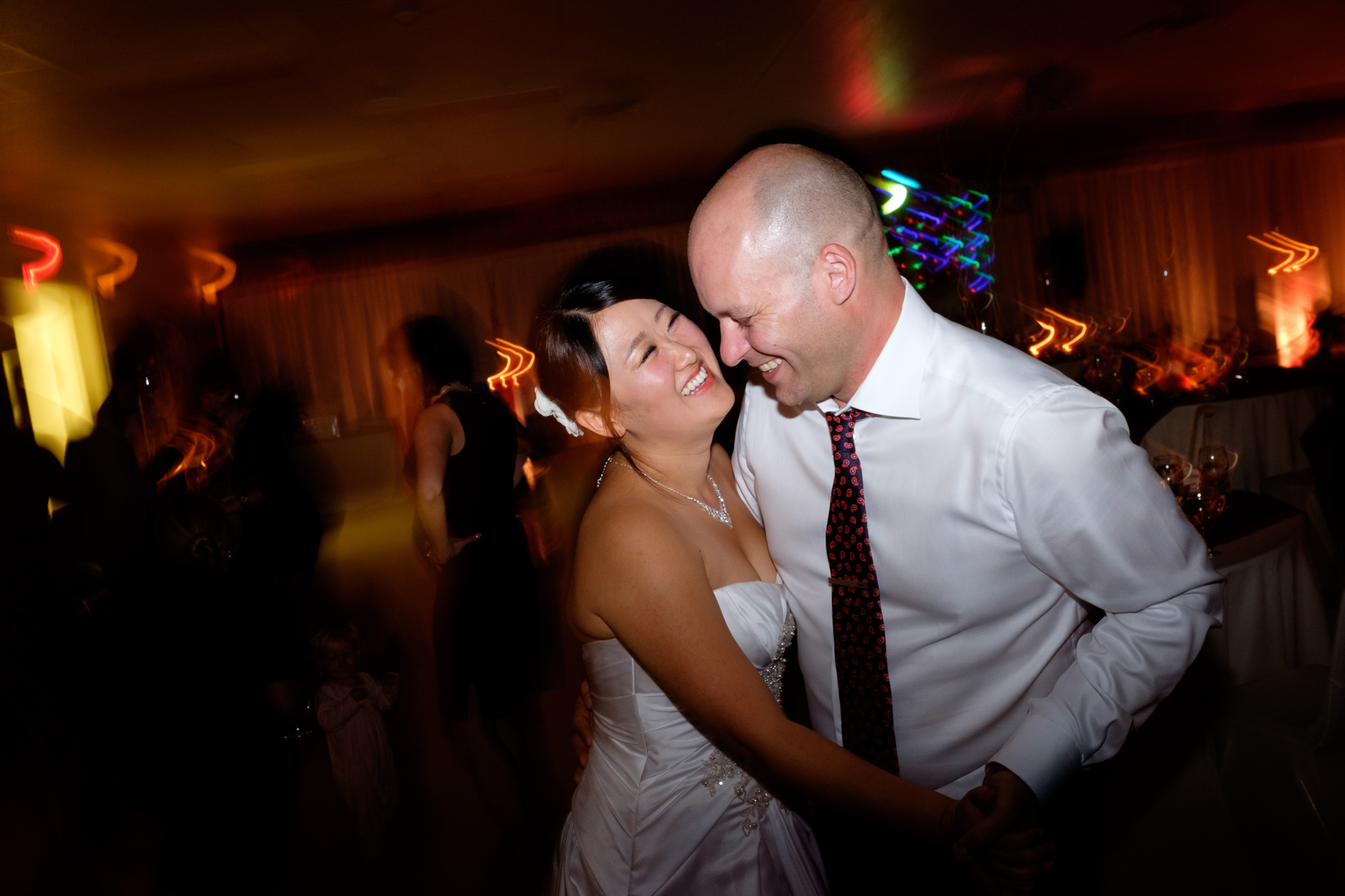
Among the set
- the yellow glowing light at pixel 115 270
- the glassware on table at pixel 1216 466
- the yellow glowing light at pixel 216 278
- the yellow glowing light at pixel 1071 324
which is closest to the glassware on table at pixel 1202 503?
the glassware on table at pixel 1216 466

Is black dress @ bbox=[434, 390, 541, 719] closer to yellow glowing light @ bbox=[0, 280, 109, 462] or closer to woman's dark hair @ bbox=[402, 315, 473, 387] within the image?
woman's dark hair @ bbox=[402, 315, 473, 387]

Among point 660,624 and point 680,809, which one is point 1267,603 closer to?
point 680,809

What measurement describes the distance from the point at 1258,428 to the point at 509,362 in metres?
9.03

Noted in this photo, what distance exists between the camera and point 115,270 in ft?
28.8

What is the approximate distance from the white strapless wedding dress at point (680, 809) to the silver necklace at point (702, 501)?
0.18m

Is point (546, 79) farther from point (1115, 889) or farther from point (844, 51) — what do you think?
point (1115, 889)

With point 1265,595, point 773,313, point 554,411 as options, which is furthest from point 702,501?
point 1265,595

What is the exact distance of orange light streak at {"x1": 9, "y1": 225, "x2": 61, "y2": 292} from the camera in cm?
673

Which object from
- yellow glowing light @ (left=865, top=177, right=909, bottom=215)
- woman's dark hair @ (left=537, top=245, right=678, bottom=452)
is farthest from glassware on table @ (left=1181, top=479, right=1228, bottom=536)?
yellow glowing light @ (left=865, top=177, right=909, bottom=215)

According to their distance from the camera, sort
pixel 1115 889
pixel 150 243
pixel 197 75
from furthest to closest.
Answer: pixel 150 243
pixel 197 75
pixel 1115 889

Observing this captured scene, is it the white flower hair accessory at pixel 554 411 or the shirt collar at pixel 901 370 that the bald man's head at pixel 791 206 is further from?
the white flower hair accessory at pixel 554 411

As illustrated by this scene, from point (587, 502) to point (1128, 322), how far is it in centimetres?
1205

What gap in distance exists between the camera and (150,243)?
827 centimetres

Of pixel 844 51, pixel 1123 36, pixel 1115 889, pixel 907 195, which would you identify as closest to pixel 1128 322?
pixel 907 195
